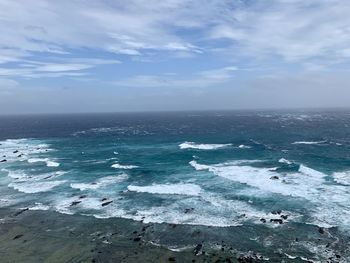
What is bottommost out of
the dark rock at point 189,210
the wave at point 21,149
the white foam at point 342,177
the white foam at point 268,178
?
the dark rock at point 189,210

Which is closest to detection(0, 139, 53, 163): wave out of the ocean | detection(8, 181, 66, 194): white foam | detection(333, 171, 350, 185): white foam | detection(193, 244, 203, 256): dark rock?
the ocean

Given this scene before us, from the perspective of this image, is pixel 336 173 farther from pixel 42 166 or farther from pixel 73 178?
pixel 42 166

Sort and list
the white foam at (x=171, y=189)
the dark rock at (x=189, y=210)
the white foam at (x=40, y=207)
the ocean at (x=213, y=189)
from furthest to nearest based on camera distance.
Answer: the white foam at (x=171, y=189), the white foam at (x=40, y=207), the dark rock at (x=189, y=210), the ocean at (x=213, y=189)

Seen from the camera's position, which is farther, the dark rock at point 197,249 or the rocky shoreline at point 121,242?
the dark rock at point 197,249

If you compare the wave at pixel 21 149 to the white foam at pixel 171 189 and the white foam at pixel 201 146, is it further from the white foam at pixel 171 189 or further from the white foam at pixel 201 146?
the white foam at pixel 171 189

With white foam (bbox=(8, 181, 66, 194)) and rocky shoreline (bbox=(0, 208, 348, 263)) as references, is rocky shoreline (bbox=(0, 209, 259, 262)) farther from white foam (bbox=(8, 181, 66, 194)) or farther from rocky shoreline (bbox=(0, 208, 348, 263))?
white foam (bbox=(8, 181, 66, 194))

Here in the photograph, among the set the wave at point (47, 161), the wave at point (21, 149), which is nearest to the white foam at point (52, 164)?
the wave at point (47, 161)

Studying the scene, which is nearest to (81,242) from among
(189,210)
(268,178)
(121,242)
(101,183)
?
(121,242)
